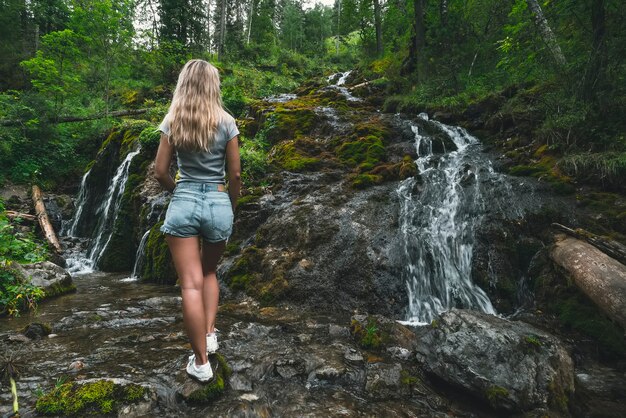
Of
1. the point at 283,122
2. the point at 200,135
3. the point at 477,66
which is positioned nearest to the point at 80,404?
the point at 200,135

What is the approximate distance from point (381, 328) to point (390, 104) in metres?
12.6

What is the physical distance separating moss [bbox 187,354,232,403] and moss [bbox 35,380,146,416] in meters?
0.45

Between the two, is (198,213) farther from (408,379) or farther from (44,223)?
(44,223)

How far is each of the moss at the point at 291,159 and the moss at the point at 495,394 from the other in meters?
7.01

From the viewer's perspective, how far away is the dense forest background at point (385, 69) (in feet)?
22.8

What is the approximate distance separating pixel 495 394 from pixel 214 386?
2402 mm

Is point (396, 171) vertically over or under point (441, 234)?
over

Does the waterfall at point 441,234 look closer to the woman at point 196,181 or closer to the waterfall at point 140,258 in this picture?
the woman at point 196,181

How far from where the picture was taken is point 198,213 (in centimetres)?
265

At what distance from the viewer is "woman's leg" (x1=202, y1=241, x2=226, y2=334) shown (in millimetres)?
2893

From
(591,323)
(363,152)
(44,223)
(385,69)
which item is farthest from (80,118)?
(591,323)

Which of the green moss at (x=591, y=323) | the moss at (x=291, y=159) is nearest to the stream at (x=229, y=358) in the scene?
the green moss at (x=591, y=323)

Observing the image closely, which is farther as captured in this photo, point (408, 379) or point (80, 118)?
point (80, 118)

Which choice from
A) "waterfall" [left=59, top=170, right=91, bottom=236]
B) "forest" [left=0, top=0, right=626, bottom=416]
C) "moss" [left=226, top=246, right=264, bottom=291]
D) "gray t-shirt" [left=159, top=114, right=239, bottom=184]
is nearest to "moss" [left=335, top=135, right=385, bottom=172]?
"forest" [left=0, top=0, right=626, bottom=416]
